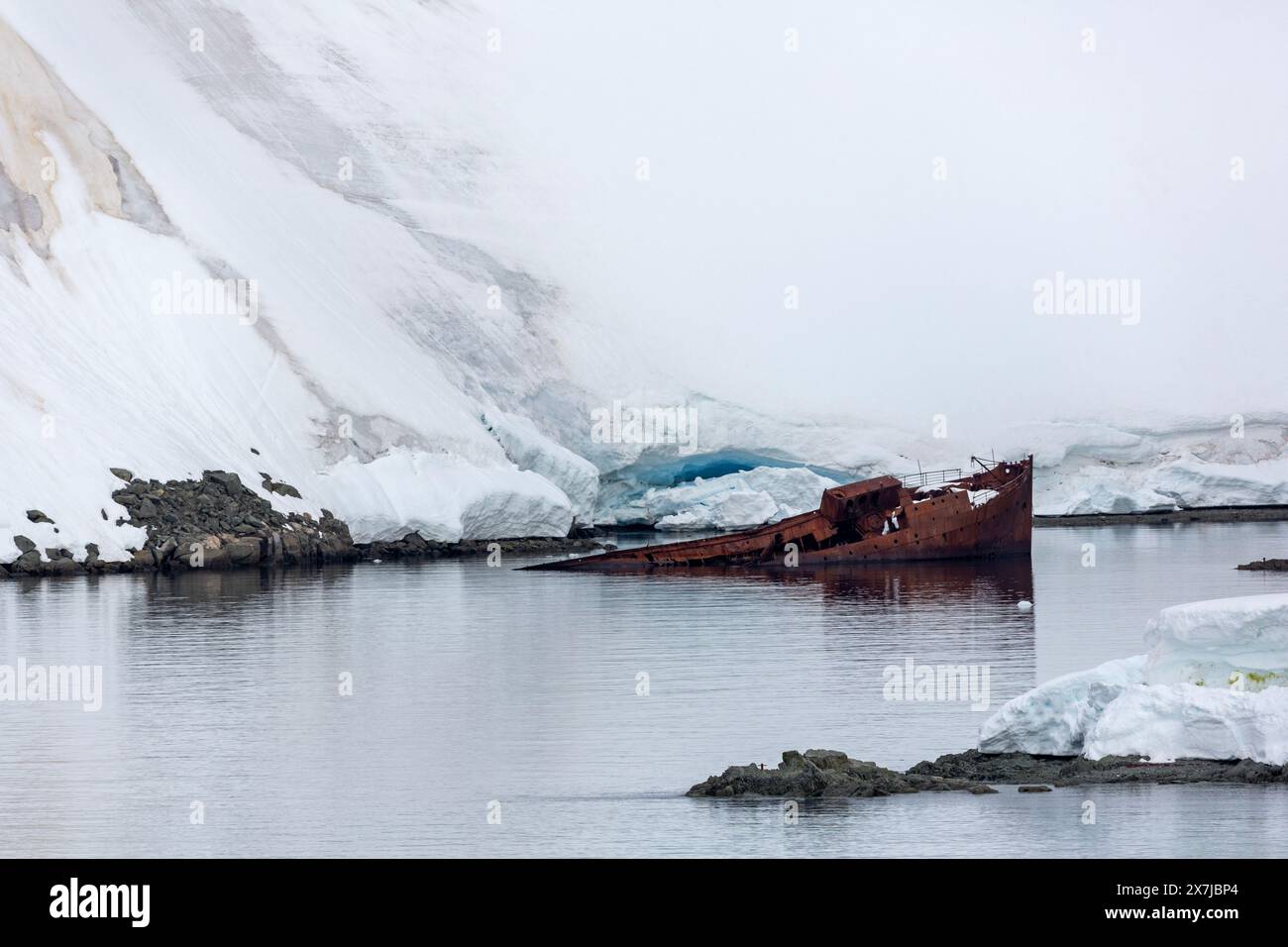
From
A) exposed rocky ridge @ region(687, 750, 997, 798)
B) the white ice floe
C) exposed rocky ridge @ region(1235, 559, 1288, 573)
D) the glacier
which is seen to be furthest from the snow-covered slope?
the white ice floe

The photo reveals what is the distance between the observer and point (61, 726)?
16234 millimetres

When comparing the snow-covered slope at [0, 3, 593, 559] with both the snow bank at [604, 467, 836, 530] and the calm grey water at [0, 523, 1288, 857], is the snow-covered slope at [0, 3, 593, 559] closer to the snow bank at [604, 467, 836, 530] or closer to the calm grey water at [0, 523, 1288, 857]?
the snow bank at [604, 467, 836, 530]

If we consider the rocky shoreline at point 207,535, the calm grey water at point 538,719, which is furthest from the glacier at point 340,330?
the calm grey water at point 538,719

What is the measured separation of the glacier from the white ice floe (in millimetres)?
25879

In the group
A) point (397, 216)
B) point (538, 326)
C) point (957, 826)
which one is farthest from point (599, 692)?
point (397, 216)

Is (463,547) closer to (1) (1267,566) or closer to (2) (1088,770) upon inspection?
(1) (1267,566)

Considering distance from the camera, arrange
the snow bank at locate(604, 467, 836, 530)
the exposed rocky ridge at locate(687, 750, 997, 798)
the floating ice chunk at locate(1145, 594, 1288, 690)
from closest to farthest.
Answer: the exposed rocky ridge at locate(687, 750, 997, 798) < the floating ice chunk at locate(1145, 594, 1288, 690) < the snow bank at locate(604, 467, 836, 530)

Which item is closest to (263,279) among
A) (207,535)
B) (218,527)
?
(218,527)

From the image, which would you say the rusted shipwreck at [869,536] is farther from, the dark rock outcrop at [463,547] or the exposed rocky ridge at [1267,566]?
the exposed rocky ridge at [1267,566]

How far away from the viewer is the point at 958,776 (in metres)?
12.6

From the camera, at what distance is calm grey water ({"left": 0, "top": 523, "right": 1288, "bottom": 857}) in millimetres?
11164

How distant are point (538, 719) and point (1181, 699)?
19.5ft

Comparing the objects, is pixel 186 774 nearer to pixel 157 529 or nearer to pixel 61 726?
pixel 61 726

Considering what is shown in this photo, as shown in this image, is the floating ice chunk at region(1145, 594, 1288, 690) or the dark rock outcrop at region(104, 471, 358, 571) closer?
the floating ice chunk at region(1145, 594, 1288, 690)
